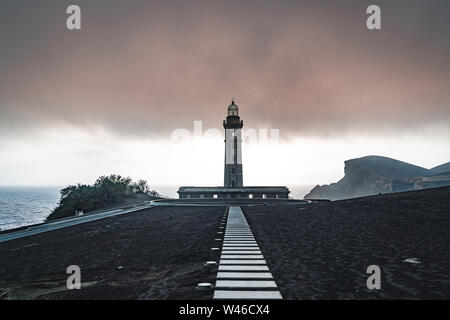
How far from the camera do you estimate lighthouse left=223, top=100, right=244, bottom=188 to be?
226 feet

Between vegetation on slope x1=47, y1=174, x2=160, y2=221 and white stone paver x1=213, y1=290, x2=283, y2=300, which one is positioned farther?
vegetation on slope x1=47, y1=174, x2=160, y2=221

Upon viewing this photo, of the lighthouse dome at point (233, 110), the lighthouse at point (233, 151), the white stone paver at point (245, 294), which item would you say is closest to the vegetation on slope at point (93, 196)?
the lighthouse at point (233, 151)

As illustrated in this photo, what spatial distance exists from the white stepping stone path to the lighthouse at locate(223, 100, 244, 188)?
54.8 metres

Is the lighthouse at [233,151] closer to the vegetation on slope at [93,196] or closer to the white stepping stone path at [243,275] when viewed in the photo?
the vegetation on slope at [93,196]

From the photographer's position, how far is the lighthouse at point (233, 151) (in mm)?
68750

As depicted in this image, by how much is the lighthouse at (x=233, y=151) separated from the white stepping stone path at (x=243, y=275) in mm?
54771

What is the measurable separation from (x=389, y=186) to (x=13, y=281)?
718 feet

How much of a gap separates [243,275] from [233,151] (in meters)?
60.6

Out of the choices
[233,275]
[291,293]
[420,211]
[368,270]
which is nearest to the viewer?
[291,293]

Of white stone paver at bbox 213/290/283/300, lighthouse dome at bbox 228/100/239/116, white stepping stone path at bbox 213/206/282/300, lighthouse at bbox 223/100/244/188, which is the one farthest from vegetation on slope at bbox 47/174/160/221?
white stone paver at bbox 213/290/283/300

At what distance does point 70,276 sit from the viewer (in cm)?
1065

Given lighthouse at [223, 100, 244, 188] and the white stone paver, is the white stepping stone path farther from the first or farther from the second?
lighthouse at [223, 100, 244, 188]
